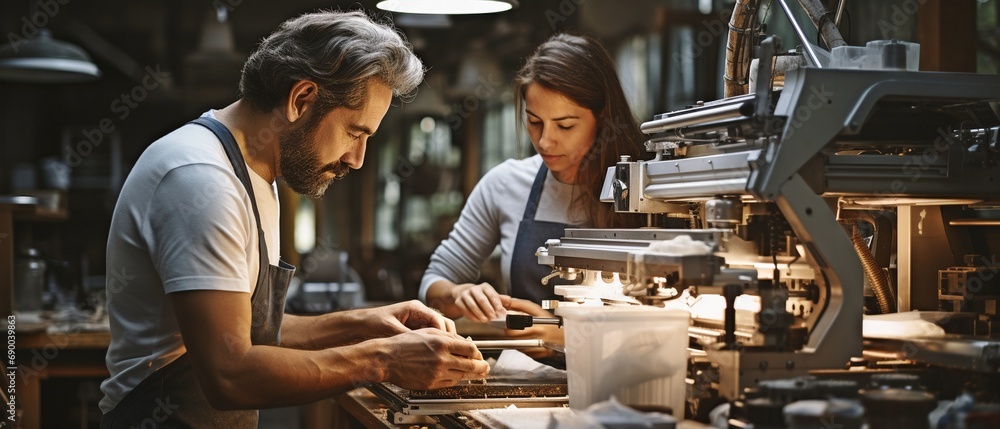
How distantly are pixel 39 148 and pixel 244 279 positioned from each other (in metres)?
12.3

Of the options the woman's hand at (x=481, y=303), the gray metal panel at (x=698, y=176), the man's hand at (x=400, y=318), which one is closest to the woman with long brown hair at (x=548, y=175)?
the woman's hand at (x=481, y=303)

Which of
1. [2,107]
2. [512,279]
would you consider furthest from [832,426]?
[2,107]

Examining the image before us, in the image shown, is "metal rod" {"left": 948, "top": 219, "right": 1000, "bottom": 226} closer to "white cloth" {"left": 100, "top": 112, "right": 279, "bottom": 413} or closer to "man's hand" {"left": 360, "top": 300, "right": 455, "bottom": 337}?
"man's hand" {"left": 360, "top": 300, "right": 455, "bottom": 337}

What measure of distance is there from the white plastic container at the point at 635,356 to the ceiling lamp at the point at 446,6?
5.73 ft

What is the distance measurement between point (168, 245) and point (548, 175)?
5.36 feet

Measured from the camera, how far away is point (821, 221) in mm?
1924

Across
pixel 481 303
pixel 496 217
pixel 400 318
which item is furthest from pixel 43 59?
pixel 400 318

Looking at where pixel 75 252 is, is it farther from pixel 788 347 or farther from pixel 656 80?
pixel 788 347

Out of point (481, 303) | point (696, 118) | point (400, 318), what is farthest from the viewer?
point (481, 303)

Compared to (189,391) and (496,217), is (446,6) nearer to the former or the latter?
(496,217)

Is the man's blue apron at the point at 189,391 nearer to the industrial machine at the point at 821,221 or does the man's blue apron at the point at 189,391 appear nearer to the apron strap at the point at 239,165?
the apron strap at the point at 239,165

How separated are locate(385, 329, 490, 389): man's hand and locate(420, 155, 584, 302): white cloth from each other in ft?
3.74

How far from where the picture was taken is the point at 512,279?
3.50 m

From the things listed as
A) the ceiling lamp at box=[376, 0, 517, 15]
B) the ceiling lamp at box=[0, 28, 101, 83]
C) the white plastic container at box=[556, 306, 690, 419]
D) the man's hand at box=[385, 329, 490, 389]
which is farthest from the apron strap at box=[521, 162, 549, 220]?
the ceiling lamp at box=[0, 28, 101, 83]
